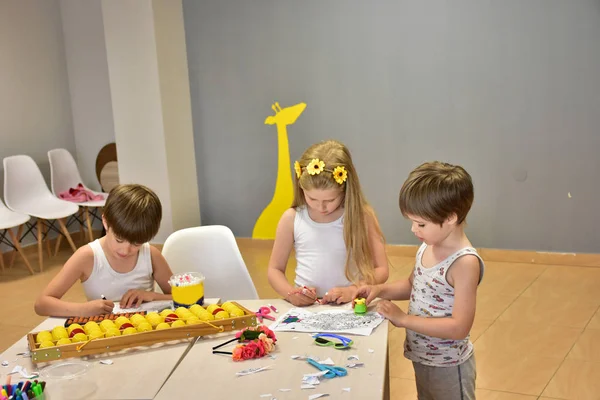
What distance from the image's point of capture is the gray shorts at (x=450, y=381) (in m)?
1.84

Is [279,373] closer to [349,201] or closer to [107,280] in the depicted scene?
[349,201]

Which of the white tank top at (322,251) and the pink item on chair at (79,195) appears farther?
the pink item on chair at (79,195)

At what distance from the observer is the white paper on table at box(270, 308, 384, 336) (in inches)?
69.7

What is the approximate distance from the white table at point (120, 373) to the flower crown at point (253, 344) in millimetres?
136

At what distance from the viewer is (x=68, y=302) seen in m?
2.05

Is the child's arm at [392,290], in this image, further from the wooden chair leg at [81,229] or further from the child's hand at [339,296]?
the wooden chair leg at [81,229]

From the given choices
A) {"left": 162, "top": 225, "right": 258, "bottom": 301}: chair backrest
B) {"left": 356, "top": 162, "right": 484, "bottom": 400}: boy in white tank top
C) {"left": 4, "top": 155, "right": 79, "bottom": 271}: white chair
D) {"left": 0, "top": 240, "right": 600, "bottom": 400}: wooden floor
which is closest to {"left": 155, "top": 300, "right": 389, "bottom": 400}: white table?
{"left": 356, "top": 162, "right": 484, "bottom": 400}: boy in white tank top

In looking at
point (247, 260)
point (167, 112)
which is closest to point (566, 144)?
point (247, 260)

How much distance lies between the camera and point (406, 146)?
4.75 metres

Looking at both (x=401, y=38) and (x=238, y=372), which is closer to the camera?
(x=238, y=372)

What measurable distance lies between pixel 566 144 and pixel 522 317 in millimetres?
1431

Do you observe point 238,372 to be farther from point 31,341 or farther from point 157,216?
point 157,216

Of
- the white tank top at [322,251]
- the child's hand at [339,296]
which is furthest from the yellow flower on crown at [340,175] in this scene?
the child's hand at [339,296]

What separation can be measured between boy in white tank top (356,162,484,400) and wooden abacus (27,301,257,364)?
0.41 m
